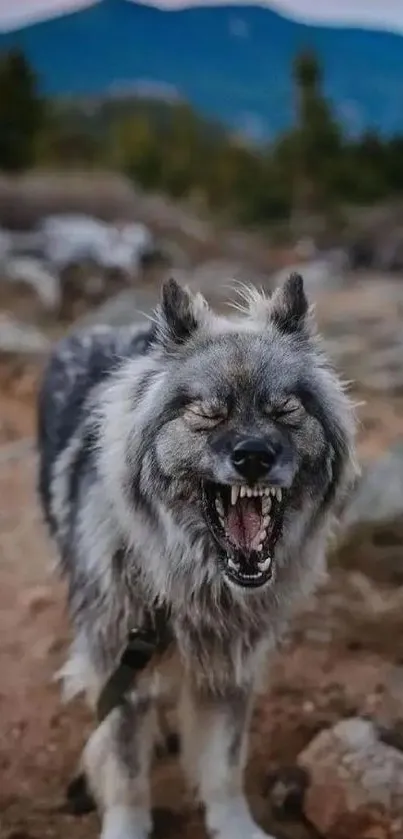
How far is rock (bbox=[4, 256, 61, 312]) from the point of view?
131 inches

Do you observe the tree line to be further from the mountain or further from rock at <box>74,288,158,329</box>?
rock at <box>74,288,158,329</box>

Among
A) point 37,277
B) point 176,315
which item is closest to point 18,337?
point 37,277

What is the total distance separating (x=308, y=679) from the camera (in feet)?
6.73

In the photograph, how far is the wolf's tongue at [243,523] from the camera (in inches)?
52.0

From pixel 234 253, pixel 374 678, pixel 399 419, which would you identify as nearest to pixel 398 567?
pixel 374 678

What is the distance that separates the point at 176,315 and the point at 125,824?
939 millimetres

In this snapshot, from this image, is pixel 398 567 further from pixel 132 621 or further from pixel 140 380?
pixel 140 380

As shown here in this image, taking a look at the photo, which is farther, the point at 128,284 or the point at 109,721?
the point at 128,284

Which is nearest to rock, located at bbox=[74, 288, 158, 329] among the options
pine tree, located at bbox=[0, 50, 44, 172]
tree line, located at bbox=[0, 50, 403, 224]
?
tree line, located at bbox=[0, 50, 403, 224]

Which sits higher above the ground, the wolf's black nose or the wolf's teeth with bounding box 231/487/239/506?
the wolf's black nose

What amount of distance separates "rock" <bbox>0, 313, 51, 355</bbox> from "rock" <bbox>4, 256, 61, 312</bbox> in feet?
0.37

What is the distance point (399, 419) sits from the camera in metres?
2.79

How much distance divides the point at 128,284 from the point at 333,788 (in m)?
2.08

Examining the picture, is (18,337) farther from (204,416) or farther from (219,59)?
(204,416)
